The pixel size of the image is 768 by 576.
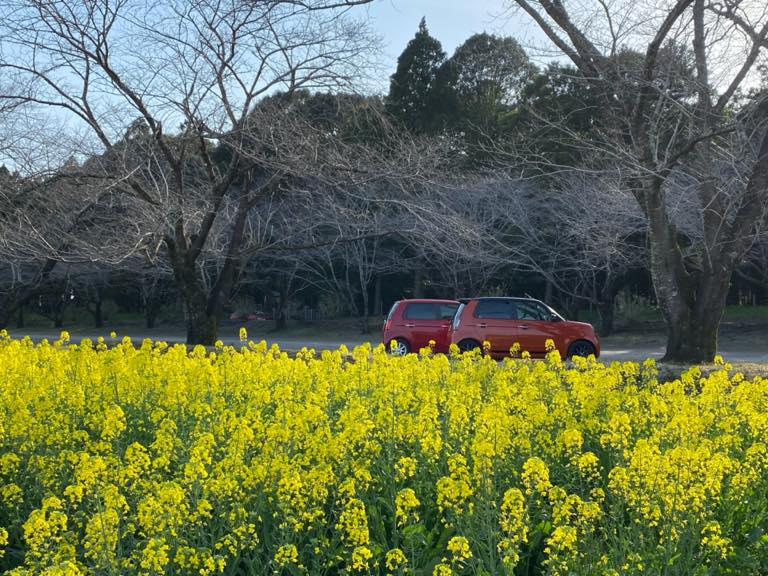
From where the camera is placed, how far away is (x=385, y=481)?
200 inches

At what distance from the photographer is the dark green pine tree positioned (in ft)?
115

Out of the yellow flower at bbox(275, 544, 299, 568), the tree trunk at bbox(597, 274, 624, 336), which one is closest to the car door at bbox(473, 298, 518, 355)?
the tree trunk at bbox(597, 274, 624, 336)

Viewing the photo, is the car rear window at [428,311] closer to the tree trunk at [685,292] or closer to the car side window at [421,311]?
the car side window at [421,311]

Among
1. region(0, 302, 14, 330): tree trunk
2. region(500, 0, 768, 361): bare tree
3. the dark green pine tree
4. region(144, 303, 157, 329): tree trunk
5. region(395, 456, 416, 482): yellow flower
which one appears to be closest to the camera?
region(395, 456, 416, 482): yellow flower

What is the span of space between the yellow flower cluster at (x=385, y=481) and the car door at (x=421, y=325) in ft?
37.3

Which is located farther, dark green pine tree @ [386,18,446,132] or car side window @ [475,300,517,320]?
dark green pine tree @ [386,18,446,132]

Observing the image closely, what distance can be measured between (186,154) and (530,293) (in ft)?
60.3

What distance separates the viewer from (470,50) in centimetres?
3634

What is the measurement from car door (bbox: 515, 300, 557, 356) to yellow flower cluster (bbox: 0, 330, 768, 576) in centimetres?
986

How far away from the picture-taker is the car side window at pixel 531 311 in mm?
17844

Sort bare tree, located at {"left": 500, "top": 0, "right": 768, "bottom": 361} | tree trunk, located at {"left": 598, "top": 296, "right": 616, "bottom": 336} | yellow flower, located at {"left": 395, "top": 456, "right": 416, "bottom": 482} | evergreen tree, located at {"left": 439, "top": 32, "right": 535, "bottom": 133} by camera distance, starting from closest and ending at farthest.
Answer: yellow flower, located at {"left": 395, "top": 456, "right": 416, "bottom": 482} < bare tree, located at {"left": 500, "top": 0, "right": 768, "bottom": 361} < tree trunk, located at {"left": 598, "top": 296, "right": 616, "bottom": 336} < evergreen tree, located at {"left": 439, "top": 32, "right": 535, "bottom": 133}

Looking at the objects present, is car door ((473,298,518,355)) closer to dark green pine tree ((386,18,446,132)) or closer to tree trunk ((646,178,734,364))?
tree trunk ((646,178,734,364))

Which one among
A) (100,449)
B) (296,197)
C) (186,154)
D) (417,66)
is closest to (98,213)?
(186,154)

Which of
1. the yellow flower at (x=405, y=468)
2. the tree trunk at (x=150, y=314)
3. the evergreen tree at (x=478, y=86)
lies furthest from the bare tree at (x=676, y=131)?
the tree trunk at (x=150, y=314)
